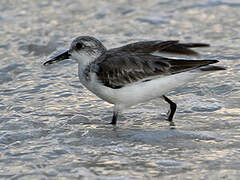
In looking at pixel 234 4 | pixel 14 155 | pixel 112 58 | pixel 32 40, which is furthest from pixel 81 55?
pixel 234 4

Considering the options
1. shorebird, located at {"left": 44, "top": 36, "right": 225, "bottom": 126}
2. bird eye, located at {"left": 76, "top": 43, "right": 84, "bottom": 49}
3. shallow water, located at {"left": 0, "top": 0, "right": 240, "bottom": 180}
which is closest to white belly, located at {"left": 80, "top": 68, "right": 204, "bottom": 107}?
shorebird, located at {"left": 44, "top": 36, "right": 225, "bottom": 126}

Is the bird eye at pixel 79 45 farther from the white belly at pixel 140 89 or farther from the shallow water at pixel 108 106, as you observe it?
the shallow water at pixel 108 106

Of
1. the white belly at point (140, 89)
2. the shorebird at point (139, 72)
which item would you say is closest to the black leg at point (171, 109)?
the shorebird at point (139, 72)

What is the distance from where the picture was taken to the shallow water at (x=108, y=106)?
534 centimetres

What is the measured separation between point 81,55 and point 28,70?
A: 1.88 meters

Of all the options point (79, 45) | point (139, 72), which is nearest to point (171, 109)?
point (139, 72)

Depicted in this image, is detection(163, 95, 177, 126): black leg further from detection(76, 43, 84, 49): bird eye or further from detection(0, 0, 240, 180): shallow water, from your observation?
detection(76, 43, 84, 49): bird eye

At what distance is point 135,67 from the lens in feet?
20.7

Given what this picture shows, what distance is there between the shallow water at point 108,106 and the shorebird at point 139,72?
0.40 meters

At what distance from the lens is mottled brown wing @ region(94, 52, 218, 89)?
20.4 feet

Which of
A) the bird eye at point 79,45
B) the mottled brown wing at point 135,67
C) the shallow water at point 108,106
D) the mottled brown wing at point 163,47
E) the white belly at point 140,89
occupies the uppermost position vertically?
the mottled brown wing at point 163,47

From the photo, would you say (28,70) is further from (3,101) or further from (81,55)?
(81,55)

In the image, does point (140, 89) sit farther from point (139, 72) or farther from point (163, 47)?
point (163, 47)

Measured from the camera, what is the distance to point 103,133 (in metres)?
6.29
